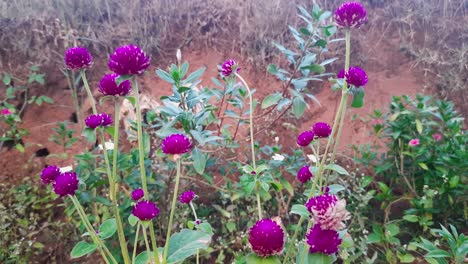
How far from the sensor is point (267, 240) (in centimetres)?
93

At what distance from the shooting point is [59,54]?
3.92 m

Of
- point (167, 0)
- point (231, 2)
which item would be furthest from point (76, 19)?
point (231, 2)

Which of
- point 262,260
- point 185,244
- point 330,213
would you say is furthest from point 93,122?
point 330,213

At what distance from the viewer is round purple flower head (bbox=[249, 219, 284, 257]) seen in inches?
36.5

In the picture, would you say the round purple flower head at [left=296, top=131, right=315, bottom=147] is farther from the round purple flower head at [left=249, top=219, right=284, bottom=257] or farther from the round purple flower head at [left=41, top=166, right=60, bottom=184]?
the round purple flower head at [left=41, top=166, right=60, bottom=184]

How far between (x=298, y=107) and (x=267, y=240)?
1104 millimetres

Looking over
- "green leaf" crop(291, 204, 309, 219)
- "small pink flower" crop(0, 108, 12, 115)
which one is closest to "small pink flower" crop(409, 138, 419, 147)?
"green leaf" crop(291, 204, 309, 219)

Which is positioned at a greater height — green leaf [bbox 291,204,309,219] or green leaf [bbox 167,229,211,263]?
green leaf [bbox 291,204,309,219]

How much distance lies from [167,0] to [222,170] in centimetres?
260

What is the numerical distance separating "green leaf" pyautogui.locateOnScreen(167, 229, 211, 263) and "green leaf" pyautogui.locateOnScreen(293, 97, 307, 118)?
2.99 ft

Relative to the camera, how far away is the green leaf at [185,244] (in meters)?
1.18

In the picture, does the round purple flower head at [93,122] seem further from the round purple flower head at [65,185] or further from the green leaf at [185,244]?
the green leaf at [185,244]

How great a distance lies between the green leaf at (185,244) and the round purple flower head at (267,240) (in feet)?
0.97

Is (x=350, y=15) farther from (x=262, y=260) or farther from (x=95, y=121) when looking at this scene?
(x=95, y=121)
